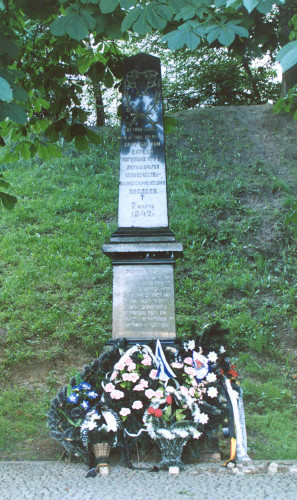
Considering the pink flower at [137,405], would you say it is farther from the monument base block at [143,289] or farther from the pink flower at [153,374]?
the monument base block at [143,289]

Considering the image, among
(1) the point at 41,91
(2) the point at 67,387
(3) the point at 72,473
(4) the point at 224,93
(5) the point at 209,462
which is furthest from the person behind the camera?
(4) the point at 224,93

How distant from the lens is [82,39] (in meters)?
3.36

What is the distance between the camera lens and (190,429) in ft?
12.2

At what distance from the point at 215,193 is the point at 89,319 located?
4.42m

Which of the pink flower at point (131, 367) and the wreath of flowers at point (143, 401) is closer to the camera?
the wreath of flowers at point (143, 401)

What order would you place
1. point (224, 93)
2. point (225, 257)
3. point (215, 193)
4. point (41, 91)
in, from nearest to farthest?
point (41, 91)
point (225, 257)
point (215, 193)
point (224, 93)

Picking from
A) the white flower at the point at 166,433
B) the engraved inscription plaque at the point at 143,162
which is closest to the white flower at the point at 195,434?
the white flower at the point at 166,433

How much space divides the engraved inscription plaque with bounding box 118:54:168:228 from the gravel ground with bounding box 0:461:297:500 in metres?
2.21

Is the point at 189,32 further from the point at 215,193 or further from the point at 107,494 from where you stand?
the point at 215,193

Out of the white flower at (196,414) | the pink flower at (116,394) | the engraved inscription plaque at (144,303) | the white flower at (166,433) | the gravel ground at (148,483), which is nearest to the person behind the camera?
the gravel ground at (148,483)

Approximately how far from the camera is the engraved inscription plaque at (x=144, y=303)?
15.1 ft

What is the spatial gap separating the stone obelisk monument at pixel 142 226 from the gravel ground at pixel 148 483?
1274 mm

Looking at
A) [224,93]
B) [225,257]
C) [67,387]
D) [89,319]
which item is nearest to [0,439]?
[67,387]

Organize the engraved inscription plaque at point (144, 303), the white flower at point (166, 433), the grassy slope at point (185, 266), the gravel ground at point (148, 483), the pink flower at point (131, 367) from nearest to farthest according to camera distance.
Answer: the gravel ground at point (148, 483) < the white flower at point (166, 433) < the pink flower at point (131, 367) < the engraved inscription plaque at point (144, 303) < the grassy slope at point (185, 266)
